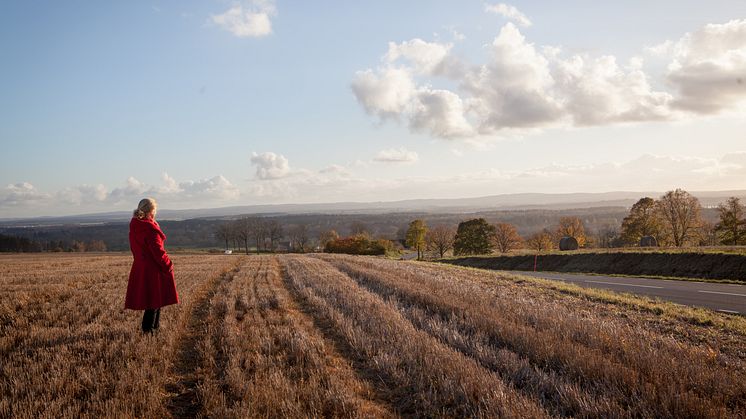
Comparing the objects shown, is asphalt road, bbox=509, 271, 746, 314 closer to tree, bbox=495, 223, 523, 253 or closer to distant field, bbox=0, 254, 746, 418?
distant field, bbox=0, 254, 746, 418

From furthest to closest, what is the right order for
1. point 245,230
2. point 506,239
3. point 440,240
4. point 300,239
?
1. point 300,239
2. point 245,230
3. point 440,240
4. point 506,239

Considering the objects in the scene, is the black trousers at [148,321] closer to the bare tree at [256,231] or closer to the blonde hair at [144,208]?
the blonde hair at [144,208]

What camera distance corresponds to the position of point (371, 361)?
21.2 feet

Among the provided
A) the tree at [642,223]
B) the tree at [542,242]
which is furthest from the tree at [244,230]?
the tree at [642,223]

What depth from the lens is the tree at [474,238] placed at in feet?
228

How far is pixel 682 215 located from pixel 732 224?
5396 millimetres

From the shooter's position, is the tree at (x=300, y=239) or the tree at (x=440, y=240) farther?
the tree at (x=300, y=239)

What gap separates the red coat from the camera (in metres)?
8.16

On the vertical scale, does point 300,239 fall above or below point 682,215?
below

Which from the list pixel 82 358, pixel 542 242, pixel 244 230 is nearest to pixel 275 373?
pixel 82 358

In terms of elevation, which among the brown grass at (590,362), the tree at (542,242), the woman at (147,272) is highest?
the woman at (147,272)

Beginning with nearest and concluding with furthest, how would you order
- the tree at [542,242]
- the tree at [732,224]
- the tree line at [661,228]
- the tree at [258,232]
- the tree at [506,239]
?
1. the tree at [732,224]
2. the tree line at [661,228]
3. the tree at [542,242]
4. the tree at [506,239]
5. the tree at [258,232]

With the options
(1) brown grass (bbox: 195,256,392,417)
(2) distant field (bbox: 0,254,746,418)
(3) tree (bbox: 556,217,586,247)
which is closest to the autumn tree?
(3) tree (bbox: 556,217,586,247)

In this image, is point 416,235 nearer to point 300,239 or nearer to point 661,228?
point 661,228
